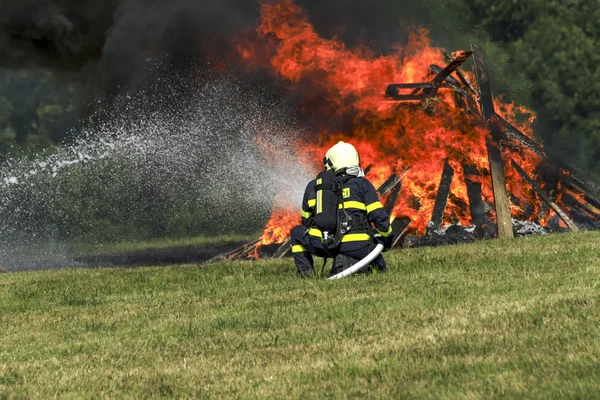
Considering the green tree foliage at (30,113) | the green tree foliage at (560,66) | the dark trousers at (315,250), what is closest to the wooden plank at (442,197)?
the dark trousers at (315,250)

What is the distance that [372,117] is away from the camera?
17.4 metres

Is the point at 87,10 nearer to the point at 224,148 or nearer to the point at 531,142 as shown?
the point at 224,148

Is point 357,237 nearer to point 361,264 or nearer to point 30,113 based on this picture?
point 361,264

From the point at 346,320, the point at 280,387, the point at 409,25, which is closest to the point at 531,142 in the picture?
the point at 409,25

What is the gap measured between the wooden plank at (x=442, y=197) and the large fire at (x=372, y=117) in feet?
0.49

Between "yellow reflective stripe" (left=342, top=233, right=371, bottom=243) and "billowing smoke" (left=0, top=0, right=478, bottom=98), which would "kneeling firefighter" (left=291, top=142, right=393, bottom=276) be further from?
"billowing smoke" (left=0, top=0, right=478, bottom=98)

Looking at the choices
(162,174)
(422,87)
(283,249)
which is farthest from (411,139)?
(162,174)

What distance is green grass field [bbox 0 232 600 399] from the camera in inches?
210

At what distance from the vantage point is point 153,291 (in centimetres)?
1076

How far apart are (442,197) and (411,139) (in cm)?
128

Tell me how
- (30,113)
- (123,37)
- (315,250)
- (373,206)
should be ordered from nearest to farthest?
(373,206) < (315,250) < (123,37) < (30,113)

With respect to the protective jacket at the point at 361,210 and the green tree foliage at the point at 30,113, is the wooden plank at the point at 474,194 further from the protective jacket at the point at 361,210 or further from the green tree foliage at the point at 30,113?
the green tree foliage at the point at 30,113

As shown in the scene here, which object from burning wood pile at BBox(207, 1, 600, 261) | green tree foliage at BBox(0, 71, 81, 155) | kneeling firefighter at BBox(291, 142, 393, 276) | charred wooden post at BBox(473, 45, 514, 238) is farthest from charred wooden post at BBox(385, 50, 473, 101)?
green tree foliage at BBox(0, 71, 81, 155)

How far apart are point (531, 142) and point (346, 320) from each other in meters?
11.3
